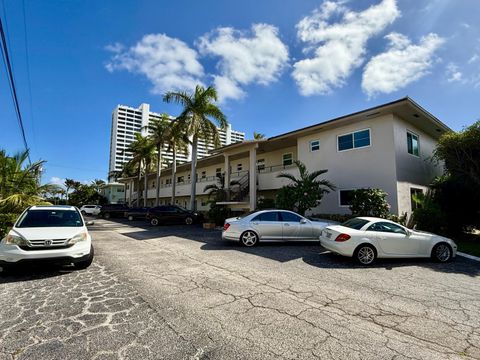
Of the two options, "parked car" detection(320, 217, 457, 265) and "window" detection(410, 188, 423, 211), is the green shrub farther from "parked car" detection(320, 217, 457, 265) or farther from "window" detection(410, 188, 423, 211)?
"parked car" detection(320, 217, 457, 265)

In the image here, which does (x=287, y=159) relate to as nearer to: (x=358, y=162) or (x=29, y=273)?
(x=358, y=162)

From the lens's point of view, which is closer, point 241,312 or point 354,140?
point 241,312

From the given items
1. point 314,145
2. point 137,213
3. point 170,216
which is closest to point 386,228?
point 314,145

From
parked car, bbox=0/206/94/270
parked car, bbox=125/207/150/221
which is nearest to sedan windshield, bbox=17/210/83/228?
parked car, bbox=0/206/94/270

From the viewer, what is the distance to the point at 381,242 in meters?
7.82

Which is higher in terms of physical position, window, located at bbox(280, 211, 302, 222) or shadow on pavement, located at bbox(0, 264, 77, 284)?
window, located at bbox(280, 211, 302, 222)

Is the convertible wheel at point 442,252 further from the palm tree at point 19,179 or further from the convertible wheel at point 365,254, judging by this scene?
the palm tree at point 19,179

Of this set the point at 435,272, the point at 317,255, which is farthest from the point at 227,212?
the point at 435,272

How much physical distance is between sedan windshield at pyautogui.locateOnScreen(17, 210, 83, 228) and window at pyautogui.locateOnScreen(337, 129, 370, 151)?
47.0 ft

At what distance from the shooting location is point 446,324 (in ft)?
13.2

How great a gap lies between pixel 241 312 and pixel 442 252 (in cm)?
761

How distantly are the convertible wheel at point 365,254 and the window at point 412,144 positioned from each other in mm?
10442

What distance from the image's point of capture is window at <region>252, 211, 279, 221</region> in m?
10.9

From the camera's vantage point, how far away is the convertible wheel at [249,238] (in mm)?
10633
